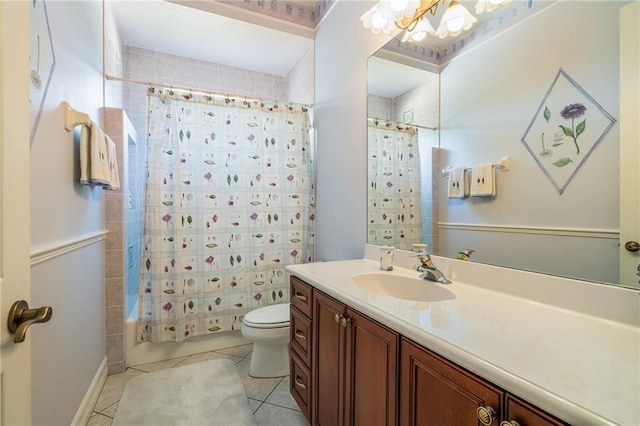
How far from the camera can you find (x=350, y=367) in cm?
104

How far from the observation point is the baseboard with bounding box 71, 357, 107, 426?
4.69 ft

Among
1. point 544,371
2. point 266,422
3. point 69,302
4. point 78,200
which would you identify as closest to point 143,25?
point 78,200

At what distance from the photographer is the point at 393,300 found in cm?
100

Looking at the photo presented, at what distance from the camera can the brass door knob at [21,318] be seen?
624mm

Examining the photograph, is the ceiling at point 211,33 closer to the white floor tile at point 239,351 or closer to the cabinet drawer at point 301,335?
the cabinet drawer at point 301,335

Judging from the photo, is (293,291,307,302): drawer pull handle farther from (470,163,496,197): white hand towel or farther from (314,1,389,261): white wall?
(470,163,496,197): white hand towel

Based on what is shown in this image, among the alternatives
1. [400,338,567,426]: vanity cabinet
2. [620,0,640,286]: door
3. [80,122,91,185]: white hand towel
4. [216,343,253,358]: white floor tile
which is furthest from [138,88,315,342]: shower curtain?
[620,0,640,286]: door

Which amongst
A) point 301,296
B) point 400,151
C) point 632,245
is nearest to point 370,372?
point 301,296

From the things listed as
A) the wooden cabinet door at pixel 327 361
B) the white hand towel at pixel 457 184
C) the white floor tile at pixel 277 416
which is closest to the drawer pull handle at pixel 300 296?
the wooden cabinet door at pixel 327 361

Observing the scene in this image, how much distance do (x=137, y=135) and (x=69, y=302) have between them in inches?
74.9

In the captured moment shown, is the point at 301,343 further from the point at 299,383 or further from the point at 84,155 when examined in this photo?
the point at 84,155

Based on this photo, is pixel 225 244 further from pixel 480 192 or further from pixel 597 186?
pixel 597 186

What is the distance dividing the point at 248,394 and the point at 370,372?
1170mm

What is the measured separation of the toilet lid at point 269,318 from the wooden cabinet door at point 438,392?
1194 mm
